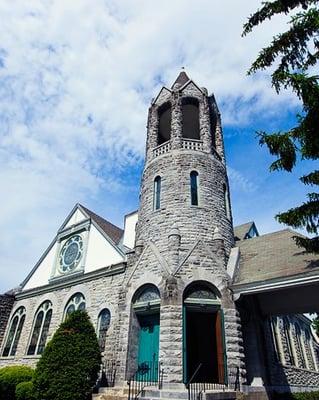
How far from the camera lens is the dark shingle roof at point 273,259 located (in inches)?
415

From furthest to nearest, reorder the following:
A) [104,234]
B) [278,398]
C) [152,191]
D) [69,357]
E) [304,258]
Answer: [104,234]
[152,191]
[278,398]
[304,258]
[69,357]

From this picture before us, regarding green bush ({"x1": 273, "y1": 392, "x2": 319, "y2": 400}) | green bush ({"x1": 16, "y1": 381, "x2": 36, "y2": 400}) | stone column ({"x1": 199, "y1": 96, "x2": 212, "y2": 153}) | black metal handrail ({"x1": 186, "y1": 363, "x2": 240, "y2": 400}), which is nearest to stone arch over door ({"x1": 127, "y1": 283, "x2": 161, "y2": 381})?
black metal handrail ({"x1": 186, "y1": 363, "x2": 240, "y2": 400})

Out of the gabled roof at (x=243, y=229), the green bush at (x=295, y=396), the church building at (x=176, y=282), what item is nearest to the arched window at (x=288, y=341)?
the church building at (x=176, y=282)

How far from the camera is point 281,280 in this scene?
10.2 meters

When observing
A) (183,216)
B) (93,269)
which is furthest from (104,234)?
(183,216)

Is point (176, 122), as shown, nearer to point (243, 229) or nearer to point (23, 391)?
point (243, 229)

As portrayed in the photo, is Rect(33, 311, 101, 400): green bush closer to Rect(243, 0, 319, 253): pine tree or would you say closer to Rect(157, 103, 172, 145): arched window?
Rect(243, 0, 319, 253): pine tree

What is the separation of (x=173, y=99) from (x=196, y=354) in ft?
41.7

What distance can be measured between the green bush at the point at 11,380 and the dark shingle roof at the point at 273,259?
10.2 metres

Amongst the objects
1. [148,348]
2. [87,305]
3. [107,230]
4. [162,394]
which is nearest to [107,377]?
[148,348]

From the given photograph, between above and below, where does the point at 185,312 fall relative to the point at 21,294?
below

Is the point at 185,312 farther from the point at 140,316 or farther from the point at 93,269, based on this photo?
the point at 93,269

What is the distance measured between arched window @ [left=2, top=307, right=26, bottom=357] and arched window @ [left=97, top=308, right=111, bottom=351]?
7895mm

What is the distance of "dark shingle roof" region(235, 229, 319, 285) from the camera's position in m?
10.5
